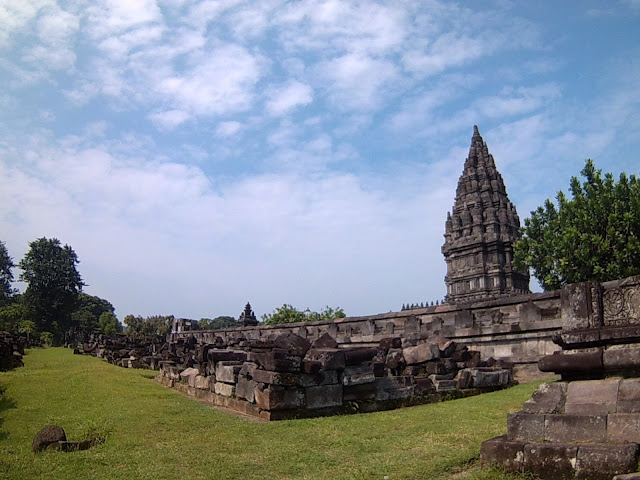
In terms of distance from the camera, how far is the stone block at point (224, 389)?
895 cm

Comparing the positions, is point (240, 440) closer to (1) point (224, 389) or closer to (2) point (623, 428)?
(1) point (224, 389)

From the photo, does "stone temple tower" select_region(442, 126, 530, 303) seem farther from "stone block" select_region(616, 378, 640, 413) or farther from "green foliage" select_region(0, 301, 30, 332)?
"green foliage" select_region(0, 301, 30, 332)

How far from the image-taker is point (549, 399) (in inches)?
183

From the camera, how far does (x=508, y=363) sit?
11375mm

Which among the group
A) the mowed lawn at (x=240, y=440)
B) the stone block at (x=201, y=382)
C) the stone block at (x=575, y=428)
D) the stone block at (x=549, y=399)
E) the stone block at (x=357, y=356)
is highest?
the stone block at (x=357, y=356)

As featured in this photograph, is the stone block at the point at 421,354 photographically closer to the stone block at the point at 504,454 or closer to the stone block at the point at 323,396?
the stone block at the point at 323,396

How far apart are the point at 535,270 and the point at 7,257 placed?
6230 centimetres

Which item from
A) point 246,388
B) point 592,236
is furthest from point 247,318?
point 246,388

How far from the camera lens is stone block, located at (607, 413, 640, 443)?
3.90 m

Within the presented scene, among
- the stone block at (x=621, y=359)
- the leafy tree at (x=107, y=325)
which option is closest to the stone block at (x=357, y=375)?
the stone block at (x=621, y=359)

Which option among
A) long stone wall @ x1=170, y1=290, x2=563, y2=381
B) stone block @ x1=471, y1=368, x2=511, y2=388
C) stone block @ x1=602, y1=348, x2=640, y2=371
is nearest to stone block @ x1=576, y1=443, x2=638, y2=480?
stone block @ x1=602, y1=348, x2=640, y2=371

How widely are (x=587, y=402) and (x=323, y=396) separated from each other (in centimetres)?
432

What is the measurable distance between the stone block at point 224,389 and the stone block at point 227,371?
0.08 m

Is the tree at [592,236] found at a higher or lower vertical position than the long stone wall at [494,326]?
higher
